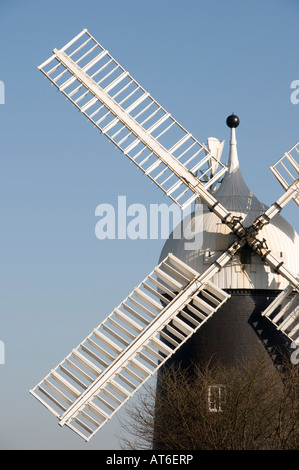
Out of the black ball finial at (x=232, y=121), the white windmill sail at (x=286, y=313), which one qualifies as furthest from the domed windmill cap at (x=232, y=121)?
the white windmill sail at (x=286, y=313)

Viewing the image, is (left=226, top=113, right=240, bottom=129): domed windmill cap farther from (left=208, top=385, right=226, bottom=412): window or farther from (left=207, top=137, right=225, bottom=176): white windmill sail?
(left=208, top=385, right=226, bottom=412): window

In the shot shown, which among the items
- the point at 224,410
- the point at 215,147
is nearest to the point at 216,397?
the point at 224,410

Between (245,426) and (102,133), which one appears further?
(102,133)

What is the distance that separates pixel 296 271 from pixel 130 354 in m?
5.67

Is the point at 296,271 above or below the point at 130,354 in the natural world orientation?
above

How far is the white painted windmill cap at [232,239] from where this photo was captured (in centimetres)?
3447

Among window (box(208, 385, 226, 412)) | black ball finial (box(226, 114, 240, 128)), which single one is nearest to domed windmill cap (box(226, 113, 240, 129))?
black ball finial (box(226, 114, 240, 128))

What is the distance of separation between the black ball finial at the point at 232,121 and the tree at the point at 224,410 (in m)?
7.67

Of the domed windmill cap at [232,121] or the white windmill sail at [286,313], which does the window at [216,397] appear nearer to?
Answer: the white windmill sail at [286,313]

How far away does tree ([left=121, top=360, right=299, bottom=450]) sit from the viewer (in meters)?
31.4

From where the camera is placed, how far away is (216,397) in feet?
108
